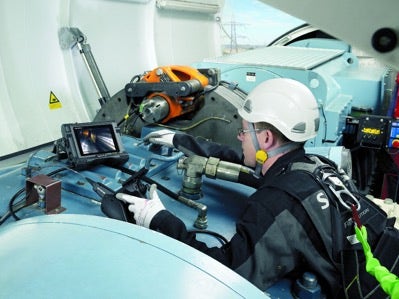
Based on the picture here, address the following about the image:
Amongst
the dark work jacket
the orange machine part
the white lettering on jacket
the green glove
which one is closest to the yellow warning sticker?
the orange machine part

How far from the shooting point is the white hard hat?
1364mm

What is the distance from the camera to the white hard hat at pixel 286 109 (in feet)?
4.48

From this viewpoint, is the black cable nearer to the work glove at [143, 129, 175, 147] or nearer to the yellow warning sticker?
the work glove at [143, 129, 175, 147]

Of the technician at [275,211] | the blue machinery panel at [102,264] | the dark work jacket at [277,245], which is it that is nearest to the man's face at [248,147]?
the technician at [275,211]

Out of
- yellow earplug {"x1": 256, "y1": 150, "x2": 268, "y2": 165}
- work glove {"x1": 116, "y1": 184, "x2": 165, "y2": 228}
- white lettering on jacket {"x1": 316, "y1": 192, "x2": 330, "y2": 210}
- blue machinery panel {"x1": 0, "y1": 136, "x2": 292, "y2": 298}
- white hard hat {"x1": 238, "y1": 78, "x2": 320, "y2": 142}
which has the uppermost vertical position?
white hard hat {"x1": 238, "y1": 78, "x2": 320, "y2": 142}

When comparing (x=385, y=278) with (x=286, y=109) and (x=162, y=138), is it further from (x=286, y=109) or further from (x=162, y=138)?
(x=162, y=138)

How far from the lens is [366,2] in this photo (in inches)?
18.1

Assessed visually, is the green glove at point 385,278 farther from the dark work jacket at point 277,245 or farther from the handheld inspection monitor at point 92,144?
the handheld inspection monitor at point 92,144

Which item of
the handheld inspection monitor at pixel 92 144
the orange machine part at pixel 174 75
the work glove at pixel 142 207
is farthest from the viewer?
the orange machine part at pixel 174 75

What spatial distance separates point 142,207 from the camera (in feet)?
4.26

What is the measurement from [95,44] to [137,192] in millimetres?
2071

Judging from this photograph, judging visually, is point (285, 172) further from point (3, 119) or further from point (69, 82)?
point (69, 82)

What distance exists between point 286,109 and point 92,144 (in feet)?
2.61

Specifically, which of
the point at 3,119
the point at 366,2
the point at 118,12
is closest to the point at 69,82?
the point at 3,119
